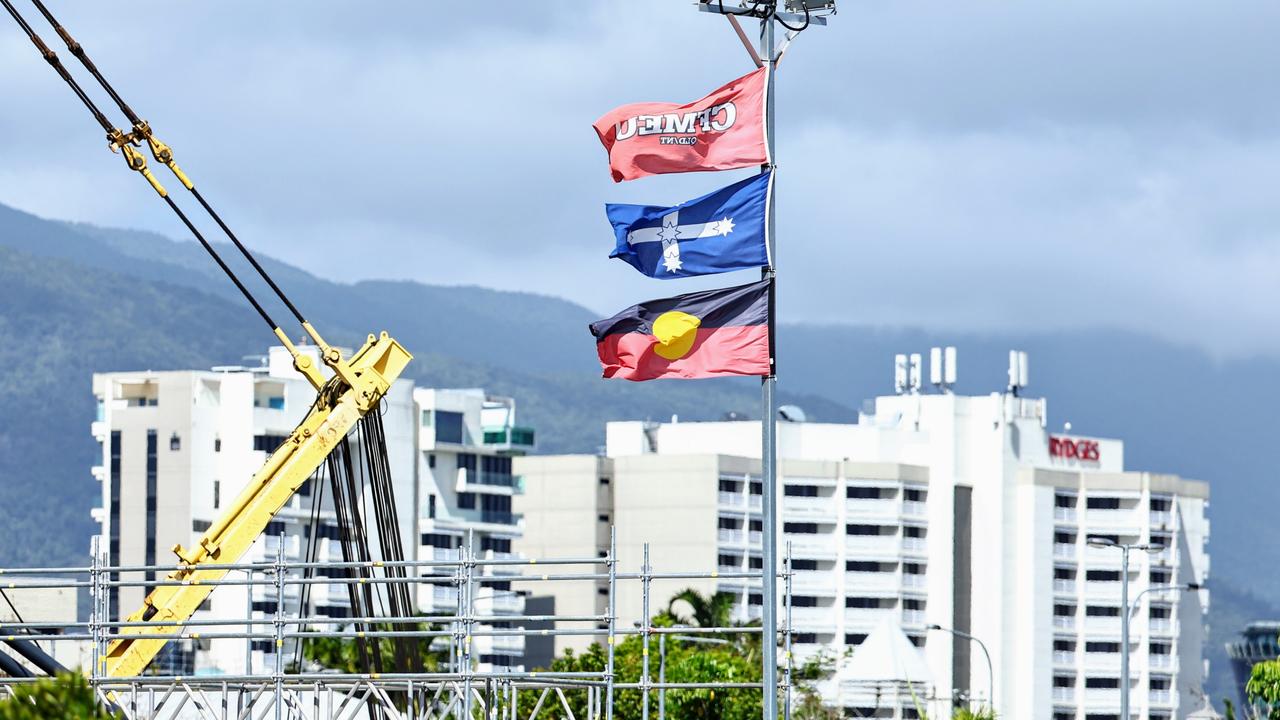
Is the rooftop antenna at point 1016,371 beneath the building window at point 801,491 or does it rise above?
above

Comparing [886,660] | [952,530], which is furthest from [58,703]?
[952,530]

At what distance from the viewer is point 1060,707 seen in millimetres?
180500

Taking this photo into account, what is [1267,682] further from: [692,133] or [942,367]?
[942,367]

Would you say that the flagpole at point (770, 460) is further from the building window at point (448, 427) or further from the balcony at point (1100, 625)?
the balcony at point (1100, 625)

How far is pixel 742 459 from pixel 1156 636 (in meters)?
36.5

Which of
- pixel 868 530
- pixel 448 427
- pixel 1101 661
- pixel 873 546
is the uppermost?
pixel 448 427

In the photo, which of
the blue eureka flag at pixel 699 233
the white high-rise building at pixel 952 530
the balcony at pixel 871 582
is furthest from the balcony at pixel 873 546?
the blue eureka flag at pixel 699 233

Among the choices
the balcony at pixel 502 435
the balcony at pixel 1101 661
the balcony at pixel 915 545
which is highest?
the balcony at pixel 502 435

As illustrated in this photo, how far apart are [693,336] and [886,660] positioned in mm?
51725

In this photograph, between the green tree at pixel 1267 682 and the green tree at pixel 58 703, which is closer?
the green tree at pixel 58 703

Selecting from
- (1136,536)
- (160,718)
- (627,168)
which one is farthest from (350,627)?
(627,168)

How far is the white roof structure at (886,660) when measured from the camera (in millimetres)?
84188

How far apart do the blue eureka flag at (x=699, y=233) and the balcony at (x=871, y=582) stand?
472ft

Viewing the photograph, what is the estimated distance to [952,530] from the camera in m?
182
